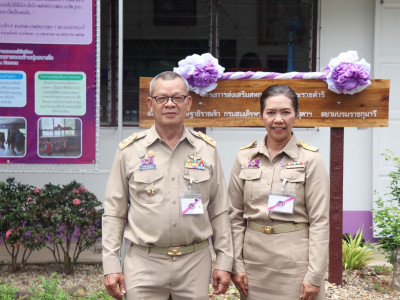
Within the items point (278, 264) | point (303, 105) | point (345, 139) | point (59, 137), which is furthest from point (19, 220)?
point (345, 139)

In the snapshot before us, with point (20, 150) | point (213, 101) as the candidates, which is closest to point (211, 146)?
point (213, 101)

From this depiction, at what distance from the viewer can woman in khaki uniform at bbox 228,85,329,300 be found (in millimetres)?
2857

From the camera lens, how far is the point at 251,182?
2979 mm

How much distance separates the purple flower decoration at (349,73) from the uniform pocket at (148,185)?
6.99 feet

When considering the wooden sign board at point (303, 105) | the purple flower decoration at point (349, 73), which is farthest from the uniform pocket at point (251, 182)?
the purple flower decoration at point (349, 73)

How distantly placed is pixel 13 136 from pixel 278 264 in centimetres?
294

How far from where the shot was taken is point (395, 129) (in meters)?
6.58

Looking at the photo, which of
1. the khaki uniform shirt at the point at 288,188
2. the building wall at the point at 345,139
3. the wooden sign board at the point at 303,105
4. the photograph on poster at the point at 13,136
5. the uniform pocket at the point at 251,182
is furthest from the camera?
the building wall at the point at 345,139

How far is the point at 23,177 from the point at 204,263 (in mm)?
4201

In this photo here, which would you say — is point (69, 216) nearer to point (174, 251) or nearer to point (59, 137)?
point (59, 137)

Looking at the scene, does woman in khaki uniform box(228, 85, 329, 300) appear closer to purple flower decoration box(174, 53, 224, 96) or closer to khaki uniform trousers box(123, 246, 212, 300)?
khaki uniform trousers box(123, 246, 212, 300)

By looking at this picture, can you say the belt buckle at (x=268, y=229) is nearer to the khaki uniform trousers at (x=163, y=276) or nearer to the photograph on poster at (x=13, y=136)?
the khaki uniform trousers at (x=163, y=276)

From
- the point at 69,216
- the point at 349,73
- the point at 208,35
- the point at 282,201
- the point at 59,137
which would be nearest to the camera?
the point at 282,201

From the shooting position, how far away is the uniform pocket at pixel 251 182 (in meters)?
2.96
